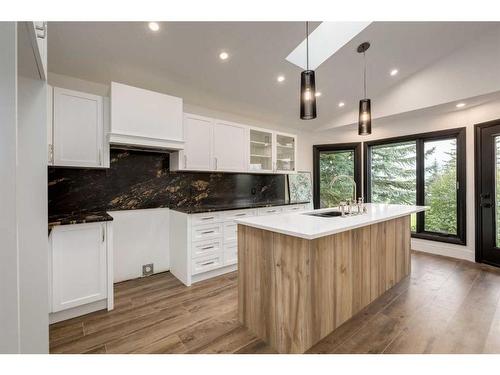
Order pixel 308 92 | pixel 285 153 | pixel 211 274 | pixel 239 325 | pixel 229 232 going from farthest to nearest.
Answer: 1. pixel 285 153
2. pixel 229 232
3. pixel 211 274
4. pixel 239 325
5. pixel 308 92

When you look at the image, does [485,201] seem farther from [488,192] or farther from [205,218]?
[205,218]

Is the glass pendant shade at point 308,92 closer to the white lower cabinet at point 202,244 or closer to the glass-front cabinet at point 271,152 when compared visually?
the white lower cabinet at point 202,244

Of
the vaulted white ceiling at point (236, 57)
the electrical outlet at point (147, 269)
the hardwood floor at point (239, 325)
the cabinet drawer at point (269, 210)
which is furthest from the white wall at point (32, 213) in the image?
the cabinet drawer at point (269, 210)

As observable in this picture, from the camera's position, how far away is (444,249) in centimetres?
382

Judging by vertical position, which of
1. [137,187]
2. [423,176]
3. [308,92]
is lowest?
[137,187]

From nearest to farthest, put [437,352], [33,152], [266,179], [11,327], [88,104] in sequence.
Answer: [11,327] < [33,152] < [437,352] < [88,104] < [266,179]

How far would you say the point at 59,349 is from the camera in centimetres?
167

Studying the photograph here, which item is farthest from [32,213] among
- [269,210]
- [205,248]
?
[269,210]

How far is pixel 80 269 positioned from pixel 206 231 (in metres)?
1.29

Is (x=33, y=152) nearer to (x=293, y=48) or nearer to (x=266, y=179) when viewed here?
(x=293, y=48)

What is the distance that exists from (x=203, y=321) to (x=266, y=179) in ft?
9.42

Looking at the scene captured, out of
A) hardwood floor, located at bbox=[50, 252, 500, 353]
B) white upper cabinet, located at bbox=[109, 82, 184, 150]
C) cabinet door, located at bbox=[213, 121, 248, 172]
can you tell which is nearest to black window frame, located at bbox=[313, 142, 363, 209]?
cabinet door, located at bbox=[213, 121, 248, 172]

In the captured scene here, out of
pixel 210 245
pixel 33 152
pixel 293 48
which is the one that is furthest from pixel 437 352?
pixel 293 48

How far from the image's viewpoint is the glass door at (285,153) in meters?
4.24
